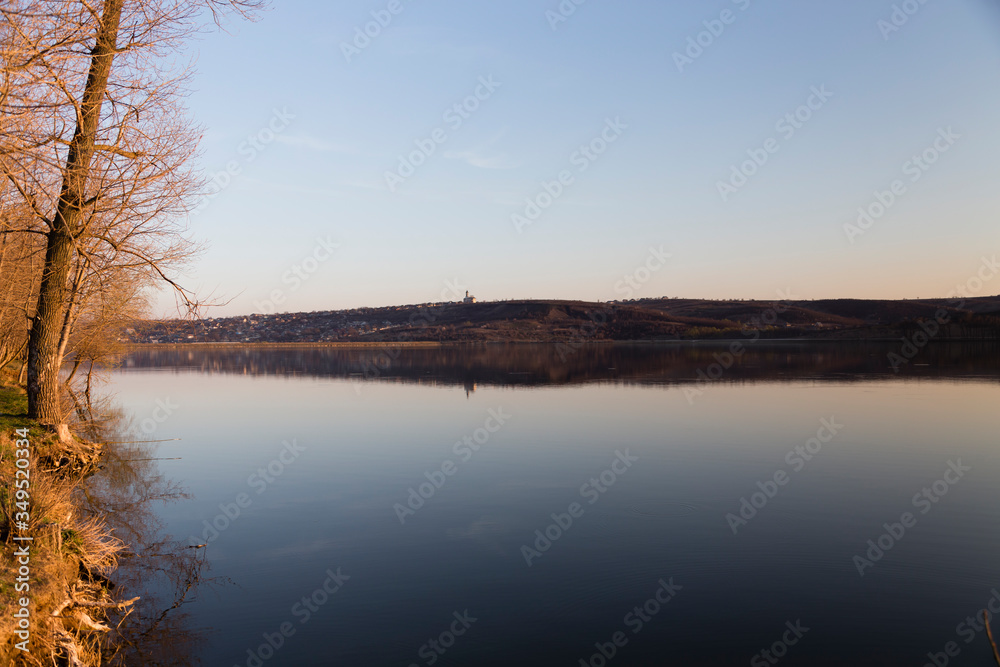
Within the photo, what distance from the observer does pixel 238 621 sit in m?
6.56

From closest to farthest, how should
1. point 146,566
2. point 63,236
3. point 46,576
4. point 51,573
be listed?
point 46,576
point 51,573
point 146,566
point 63,236

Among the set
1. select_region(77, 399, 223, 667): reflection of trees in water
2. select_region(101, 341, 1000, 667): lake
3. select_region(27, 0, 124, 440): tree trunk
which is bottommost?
select_region(77, 399, 223, 667): reflection of trees in water

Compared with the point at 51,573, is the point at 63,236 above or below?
above

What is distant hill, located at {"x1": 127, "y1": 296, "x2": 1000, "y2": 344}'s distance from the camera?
3925 inches

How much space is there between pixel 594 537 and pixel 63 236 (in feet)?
28.1

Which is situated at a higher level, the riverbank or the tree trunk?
the tree trunk

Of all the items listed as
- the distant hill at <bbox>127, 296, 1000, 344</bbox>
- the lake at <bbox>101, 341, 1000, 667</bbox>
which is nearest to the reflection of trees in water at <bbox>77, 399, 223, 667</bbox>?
the lake at <bbox>101, 341, 1000, 667</bbox>

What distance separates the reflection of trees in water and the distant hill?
85.1 meters

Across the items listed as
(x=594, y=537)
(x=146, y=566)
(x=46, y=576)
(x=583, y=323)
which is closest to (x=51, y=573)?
(x=46, y=576)

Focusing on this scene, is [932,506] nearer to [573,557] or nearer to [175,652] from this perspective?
[573,557]

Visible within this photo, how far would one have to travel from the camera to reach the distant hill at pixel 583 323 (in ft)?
327

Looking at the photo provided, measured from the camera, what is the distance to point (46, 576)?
5.98 meters

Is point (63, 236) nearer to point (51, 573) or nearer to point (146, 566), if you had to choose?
point (146, 566)

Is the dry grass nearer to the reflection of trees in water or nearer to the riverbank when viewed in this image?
the riverbank
